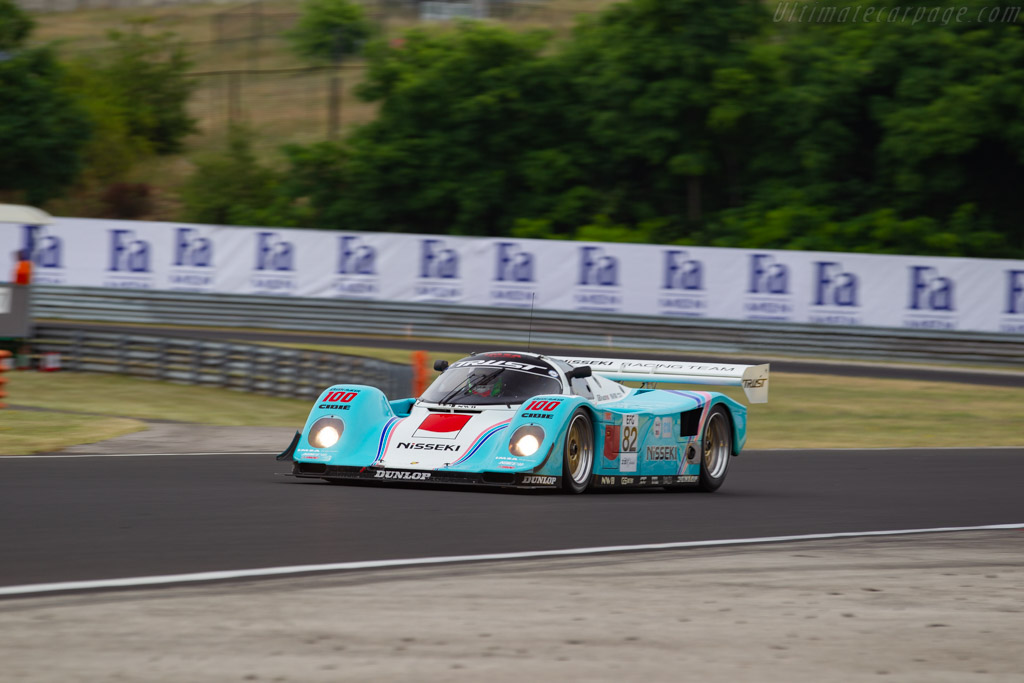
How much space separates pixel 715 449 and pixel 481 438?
10.0ft

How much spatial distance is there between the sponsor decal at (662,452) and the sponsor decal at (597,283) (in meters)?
19.2

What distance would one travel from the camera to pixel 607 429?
454 inches

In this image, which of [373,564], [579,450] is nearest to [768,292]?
[579,450]

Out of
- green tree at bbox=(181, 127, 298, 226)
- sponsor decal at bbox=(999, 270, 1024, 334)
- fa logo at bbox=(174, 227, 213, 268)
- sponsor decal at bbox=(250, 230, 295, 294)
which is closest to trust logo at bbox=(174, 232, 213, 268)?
fa logo at bbox=(174, 227, 213, 268)

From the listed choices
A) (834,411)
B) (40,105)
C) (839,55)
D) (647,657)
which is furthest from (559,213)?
(647,657)

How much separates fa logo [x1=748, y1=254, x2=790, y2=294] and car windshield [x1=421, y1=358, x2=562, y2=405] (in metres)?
19.6

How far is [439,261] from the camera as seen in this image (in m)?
32.7

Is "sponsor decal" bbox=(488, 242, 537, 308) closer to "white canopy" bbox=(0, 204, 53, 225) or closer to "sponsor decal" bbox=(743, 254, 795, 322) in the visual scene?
"sponsor decal" bbox=(743, 254, 795, 322)

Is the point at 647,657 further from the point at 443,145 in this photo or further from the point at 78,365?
the point at 443,145

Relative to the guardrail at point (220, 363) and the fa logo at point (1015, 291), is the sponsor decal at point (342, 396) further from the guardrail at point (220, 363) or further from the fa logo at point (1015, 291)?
the fa logo at point (1015, 291)

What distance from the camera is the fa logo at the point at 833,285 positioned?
3034 cm

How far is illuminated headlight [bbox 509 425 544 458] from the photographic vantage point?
35.3ft

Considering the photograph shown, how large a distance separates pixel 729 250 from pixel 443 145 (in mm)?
13697

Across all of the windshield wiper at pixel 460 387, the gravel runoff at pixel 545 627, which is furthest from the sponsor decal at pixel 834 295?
the gravel runoff at pixel 545 627
